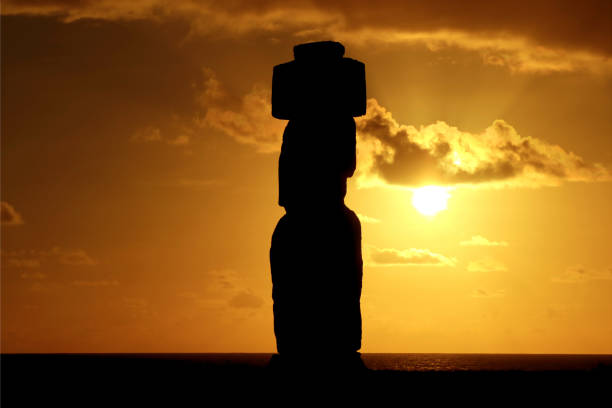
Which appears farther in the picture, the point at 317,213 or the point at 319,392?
the point at 317,213

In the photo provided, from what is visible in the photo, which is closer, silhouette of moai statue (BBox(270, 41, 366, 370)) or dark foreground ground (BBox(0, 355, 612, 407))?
dark foreground ground (BBox(0, 355, 612, 407))

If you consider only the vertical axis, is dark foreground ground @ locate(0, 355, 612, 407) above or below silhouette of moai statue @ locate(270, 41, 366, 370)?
below

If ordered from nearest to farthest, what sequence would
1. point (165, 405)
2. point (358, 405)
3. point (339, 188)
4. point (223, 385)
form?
point (358, 405) < point (339, 188) < point (165, 405) < point (223, 385)

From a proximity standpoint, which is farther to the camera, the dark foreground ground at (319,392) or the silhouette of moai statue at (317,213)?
the silhouette of moai statue at (317,213)

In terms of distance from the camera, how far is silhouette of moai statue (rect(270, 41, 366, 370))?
46.0ft

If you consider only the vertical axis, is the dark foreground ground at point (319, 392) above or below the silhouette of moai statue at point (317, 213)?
below

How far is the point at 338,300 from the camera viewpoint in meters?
14.0

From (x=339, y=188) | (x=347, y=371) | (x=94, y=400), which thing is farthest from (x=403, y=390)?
(x=94, y=400)

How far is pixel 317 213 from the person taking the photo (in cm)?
1419

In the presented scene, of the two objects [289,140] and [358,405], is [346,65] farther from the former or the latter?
[358,405]

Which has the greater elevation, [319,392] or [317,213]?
[317,213]

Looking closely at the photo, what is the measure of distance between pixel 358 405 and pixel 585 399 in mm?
6697

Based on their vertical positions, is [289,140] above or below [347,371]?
above

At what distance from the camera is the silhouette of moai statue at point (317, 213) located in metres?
14.0
